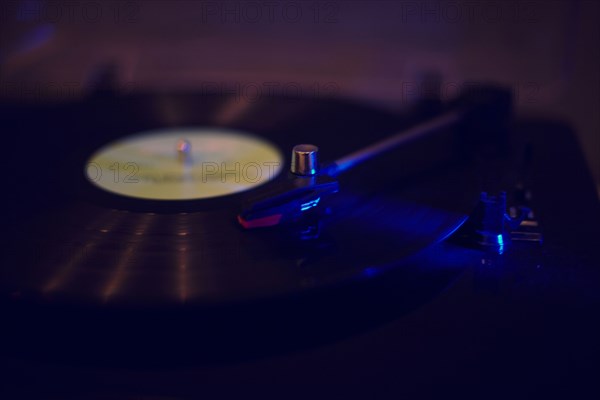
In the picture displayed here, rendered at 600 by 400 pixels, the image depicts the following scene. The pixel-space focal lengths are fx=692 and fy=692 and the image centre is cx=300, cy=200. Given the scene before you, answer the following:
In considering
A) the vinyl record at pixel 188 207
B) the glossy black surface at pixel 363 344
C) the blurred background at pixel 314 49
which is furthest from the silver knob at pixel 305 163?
→ the blurred background at pixel 314 49

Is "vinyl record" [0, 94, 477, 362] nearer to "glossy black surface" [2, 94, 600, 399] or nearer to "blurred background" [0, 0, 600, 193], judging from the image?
"glossy black surface" [2, 94, 600, 399]

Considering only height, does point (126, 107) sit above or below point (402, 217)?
above

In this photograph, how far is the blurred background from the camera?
1.28 meters

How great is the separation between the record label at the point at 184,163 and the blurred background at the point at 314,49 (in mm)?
156

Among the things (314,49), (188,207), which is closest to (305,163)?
(188,207)

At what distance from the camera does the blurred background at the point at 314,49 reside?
4.19 feet

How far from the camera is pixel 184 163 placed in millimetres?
1068

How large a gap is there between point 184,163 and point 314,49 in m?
0.43

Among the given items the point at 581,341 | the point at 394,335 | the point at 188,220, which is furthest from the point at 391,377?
the point at 188,220

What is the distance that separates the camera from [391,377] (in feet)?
1.86

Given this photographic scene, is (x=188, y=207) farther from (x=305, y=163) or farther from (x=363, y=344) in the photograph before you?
(x=363, y=344)

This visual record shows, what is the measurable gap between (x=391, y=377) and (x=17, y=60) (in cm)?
109

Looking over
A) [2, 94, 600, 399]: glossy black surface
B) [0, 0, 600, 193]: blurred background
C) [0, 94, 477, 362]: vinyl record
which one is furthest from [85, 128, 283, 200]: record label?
[2, 94, 600, 399]: glossy black surface

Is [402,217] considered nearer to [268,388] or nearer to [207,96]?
[268,388]
